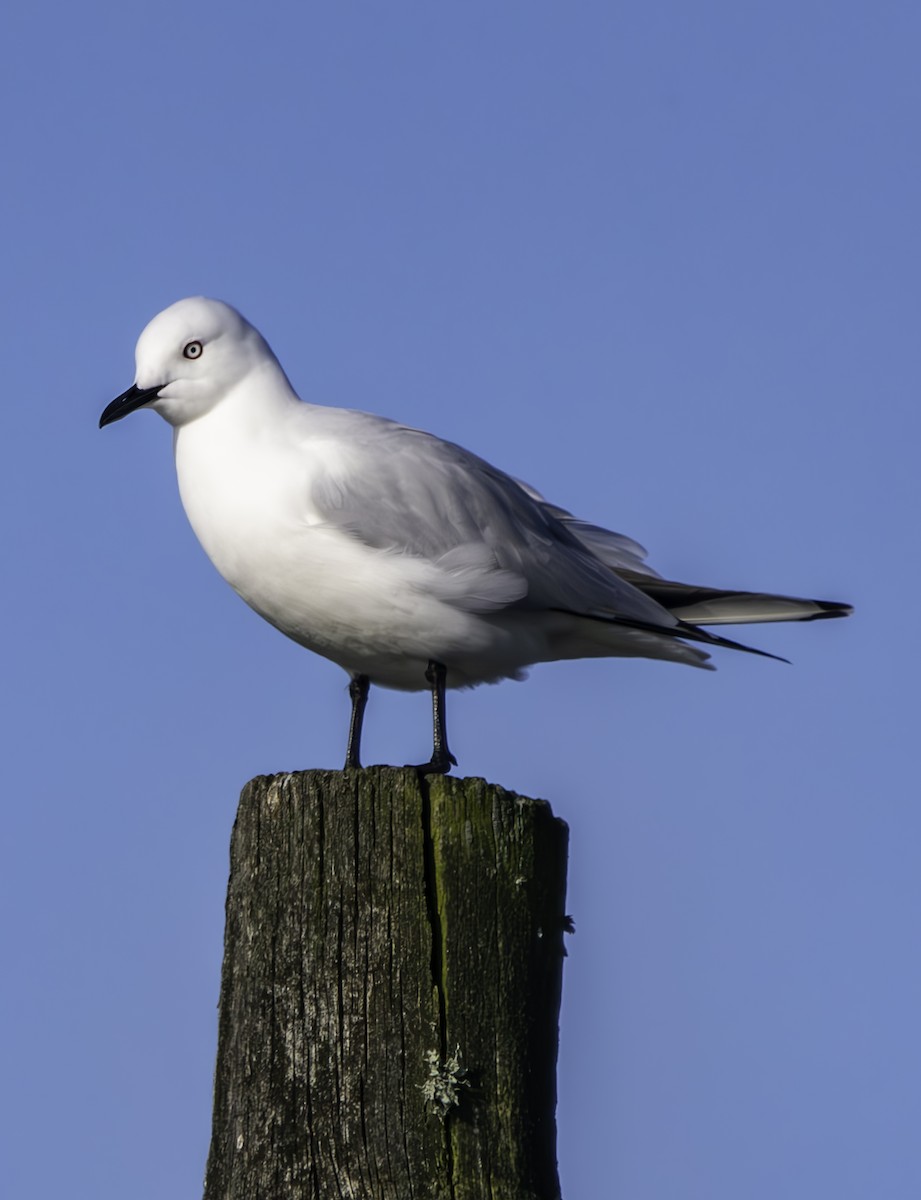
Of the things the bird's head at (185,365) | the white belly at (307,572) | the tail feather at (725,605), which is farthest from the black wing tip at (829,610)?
the bird's head at (185,365)

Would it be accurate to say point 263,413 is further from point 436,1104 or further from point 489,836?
point 436,1104

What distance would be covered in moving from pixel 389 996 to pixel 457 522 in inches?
104

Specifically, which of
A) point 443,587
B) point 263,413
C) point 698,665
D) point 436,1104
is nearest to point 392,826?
point 436,1104

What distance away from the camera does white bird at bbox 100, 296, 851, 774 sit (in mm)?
5922

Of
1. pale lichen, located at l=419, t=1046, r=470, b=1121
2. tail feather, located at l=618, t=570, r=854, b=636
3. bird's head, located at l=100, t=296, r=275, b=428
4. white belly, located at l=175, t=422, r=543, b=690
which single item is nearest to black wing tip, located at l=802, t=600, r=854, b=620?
tail feather, located at l=618, t=570, r=854, b=636

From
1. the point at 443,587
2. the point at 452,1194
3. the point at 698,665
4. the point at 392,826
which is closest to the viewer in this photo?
the point at 452,1194

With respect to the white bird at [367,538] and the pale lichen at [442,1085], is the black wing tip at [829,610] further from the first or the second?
the pale lichen at [442,1085]

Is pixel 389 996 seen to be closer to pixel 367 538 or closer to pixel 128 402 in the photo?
pixel 367 538

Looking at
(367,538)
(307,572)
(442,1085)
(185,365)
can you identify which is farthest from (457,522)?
(442,1085)

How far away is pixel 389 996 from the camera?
12.9ft

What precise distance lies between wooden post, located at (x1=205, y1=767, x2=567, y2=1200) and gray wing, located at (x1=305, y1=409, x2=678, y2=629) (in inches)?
73.8

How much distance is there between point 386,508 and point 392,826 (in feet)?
7.02

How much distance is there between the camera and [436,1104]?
12.6 ft

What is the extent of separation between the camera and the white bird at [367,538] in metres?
5.92
